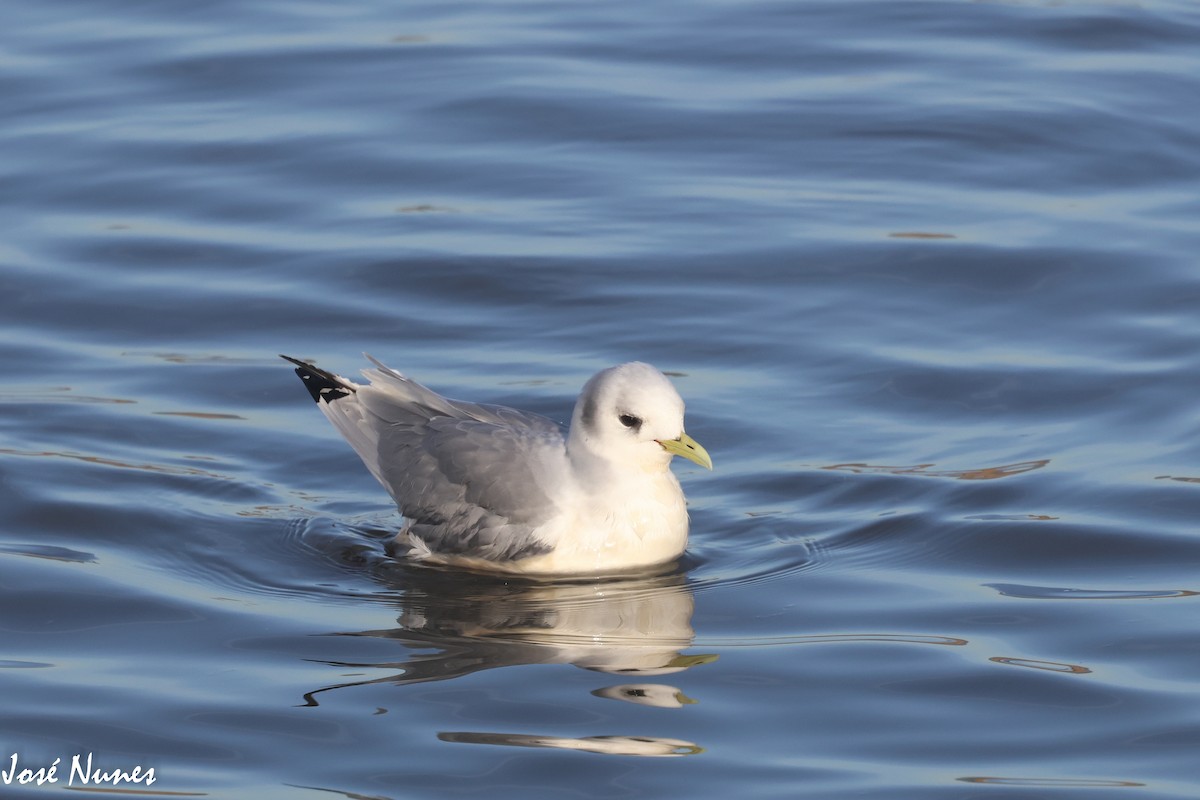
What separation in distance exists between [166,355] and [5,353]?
88cm

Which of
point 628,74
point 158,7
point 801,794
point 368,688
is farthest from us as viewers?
point 158,7

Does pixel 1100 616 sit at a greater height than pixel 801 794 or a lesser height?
greater

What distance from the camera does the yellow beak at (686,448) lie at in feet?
27.8

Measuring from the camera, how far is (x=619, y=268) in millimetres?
12414

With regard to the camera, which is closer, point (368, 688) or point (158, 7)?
point (368, 688)

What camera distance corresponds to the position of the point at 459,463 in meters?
9.03

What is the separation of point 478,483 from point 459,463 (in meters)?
0.14

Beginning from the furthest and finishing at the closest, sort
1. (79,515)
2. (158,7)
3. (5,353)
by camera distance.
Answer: (158,7)
(5,353)
(79,515)

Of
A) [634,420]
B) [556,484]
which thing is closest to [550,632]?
[556,484]

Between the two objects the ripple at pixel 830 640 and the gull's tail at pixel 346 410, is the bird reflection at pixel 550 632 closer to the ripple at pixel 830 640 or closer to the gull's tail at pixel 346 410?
the ripple at pixel 830 640

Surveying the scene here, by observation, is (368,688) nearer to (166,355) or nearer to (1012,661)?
(1012,661)

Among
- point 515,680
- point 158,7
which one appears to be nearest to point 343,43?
point 158,7

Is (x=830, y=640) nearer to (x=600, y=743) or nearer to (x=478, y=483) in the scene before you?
(x=600, y=743)

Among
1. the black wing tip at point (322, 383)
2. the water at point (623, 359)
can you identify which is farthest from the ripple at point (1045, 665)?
the black wing tip at point (322, 383)
